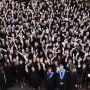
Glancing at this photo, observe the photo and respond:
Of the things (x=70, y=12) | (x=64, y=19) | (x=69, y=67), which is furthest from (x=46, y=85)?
(x=70, y=12)

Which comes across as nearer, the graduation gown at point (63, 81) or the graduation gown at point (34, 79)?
the graduation gown at point (63, 81)

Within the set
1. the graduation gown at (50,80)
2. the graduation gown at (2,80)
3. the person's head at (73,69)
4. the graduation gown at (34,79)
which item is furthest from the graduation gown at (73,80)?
the graduation gown at (2,80)

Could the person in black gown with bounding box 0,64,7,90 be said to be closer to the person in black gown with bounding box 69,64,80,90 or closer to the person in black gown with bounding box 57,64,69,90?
the person in black gown with bounding box 57,64,69,90

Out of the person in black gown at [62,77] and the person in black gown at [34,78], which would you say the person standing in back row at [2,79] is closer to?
the person in black gown at [34,78]

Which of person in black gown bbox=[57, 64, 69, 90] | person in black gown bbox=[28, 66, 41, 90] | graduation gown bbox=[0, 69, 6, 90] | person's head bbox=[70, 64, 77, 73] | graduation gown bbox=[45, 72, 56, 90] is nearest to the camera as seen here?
person in black gown bbox=[57, 64, 69, 90]

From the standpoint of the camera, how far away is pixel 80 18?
23.8 m

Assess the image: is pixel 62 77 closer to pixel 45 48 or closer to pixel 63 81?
pixel 63 81

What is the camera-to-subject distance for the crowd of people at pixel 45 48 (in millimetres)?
18047

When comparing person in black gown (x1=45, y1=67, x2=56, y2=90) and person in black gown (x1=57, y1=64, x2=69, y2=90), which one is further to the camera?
person in black gown (x1=45, y1=67, x2=56, y2=90)

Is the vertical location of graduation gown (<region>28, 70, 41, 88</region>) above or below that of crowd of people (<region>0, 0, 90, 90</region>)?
below

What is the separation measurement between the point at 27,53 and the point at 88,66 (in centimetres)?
301

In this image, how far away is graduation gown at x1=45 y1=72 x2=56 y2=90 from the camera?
17.6 m

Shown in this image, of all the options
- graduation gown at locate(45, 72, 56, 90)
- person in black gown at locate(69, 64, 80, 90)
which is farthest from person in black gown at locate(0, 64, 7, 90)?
person in black gown at locate(69, 64, 80, 90)

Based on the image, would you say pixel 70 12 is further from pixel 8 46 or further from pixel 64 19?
pixel 8 46
